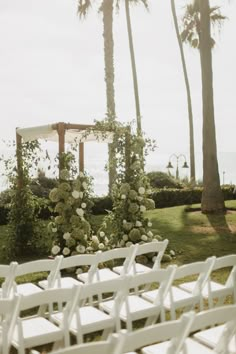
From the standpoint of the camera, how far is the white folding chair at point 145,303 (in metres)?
4.71

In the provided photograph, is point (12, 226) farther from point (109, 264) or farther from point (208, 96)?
point (208, 96)

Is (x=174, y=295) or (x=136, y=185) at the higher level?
(x=136, y=185)

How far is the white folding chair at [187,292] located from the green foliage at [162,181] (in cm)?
1654

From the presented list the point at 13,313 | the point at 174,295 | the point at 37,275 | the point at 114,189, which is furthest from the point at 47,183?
the point at 13,313

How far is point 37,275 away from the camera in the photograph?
30.6ft

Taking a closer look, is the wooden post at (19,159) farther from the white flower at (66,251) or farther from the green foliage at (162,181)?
the green foliage at (162,181)

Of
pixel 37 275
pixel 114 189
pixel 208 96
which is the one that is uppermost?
pixel 208 96

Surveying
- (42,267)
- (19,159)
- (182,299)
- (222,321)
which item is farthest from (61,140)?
Answer: (222,321)

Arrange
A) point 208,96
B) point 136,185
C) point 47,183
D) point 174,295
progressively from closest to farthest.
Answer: point 174,295 < point 136,185 < point 208,96 < point 47,183

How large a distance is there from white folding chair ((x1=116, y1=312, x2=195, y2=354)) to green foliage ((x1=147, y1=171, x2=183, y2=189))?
18.9m

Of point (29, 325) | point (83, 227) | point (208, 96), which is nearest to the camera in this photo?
point (29, 325)

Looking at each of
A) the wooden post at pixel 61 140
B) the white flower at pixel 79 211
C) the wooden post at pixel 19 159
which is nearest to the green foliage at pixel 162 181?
the wooden post at pixel 19 159

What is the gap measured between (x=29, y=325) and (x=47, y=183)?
46.4 ft

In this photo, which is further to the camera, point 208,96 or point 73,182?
point 208,96
